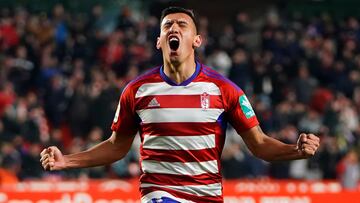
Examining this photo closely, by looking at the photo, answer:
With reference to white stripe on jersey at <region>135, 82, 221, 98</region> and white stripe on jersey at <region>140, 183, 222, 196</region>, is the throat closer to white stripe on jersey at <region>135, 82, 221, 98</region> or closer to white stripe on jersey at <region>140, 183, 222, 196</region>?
white stripe on jersey at <region>135, 82, 221, 98</region>

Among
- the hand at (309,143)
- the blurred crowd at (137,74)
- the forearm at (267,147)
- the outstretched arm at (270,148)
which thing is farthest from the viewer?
the blurred crowd at (137,74)

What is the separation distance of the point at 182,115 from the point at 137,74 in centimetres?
1245

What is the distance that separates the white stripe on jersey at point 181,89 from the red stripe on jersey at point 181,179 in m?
0.54

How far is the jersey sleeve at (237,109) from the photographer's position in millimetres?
6352

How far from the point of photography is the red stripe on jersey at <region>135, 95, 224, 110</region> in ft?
20.7

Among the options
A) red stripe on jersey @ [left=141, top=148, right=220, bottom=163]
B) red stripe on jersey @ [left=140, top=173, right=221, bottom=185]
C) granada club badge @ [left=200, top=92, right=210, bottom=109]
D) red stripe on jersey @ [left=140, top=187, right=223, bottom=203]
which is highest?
granada club badge @ [left=200, top=92, right=210, bottom=109]

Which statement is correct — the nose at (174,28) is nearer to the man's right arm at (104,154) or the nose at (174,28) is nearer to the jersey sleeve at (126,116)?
the jersey sleeve at (126,116)

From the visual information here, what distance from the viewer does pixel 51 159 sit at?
6160mm

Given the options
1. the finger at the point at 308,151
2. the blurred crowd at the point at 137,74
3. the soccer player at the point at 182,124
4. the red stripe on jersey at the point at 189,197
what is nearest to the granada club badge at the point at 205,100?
the soccer player at the point at 182,124

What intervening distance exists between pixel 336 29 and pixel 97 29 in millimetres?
5633

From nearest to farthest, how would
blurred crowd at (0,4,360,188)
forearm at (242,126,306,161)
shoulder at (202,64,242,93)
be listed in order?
forearm at (242,126,306,161) → shoulder at (202,64,242,93) → blurred crowd at (0,4,360,188)

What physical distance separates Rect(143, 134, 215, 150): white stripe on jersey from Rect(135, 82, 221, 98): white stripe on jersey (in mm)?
294

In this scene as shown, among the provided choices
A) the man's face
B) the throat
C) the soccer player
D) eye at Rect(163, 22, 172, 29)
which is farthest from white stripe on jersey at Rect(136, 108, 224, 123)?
eye at Rect(163, 22, 172, 29)

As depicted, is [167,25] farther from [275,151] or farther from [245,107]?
[275,151]
